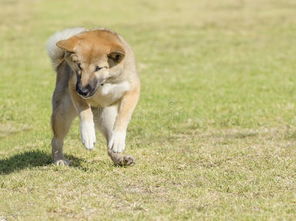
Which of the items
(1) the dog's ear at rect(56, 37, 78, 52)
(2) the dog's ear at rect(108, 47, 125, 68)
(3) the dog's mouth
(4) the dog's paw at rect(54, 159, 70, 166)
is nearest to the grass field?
(4) the dog's paw at rect(54, 159, 70, 166)

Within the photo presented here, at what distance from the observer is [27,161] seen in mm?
8828

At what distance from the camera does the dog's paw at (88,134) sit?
7660 mm

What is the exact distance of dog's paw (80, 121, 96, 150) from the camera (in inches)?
302

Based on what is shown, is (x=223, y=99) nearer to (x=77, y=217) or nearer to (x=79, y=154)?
(x=79, y=154)

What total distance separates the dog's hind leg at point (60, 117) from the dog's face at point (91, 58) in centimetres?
53

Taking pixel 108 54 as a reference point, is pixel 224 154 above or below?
below

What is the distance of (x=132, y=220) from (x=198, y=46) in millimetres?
14938

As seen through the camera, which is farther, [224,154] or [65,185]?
[224,154]

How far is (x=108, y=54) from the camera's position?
771 cm

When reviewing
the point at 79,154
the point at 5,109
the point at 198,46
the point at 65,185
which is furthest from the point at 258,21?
the point at 65,185

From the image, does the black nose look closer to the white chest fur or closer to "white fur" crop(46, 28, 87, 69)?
the white chest fur

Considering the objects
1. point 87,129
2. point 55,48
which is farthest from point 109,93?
point 55,48

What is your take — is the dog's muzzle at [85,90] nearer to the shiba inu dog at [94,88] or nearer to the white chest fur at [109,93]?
the shiba inu dog at [94,88]

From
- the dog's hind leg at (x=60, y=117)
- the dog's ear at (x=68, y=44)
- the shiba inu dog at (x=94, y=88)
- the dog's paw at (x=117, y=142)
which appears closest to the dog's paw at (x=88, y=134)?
the shiba inu dog at (x=94, y=88)
